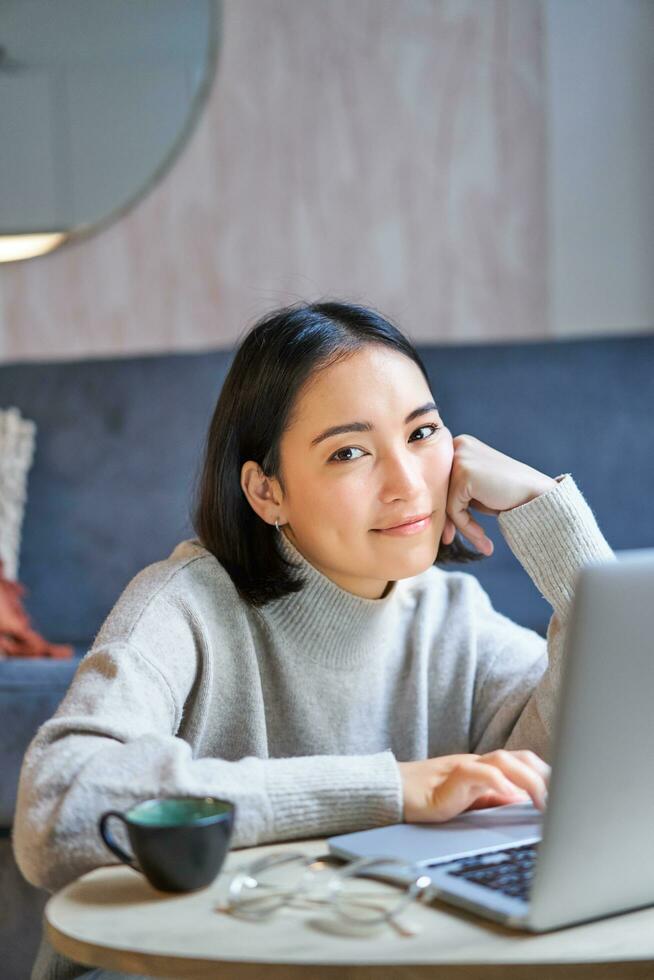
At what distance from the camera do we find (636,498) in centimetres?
246

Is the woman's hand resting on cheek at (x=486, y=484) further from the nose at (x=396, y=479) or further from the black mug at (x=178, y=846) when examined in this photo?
the black mug at (x=178, y=846)

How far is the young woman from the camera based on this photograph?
1232mm

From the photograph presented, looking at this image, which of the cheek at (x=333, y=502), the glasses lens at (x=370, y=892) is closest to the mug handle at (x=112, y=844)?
the glasses lens at (x=370, y=892)

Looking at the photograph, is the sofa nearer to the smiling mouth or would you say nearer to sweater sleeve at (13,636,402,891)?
the smiling mouth

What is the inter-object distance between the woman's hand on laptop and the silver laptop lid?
19 cm

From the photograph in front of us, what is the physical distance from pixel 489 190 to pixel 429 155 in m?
0.17

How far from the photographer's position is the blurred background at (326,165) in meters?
2.99

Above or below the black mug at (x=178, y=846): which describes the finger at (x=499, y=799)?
below

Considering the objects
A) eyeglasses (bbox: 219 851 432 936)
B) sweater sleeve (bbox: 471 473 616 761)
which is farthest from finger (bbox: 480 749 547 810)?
sweater sleeve (bbox: 471 473 616 761)

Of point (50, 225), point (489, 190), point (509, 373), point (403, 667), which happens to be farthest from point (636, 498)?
point (50, 225)

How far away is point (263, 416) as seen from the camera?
132 cm

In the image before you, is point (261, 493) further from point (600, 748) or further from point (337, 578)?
point (600, 748)

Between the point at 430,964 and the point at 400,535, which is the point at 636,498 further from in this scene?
the point at 430,964

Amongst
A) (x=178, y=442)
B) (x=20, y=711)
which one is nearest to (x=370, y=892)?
(x=20, y=711)
